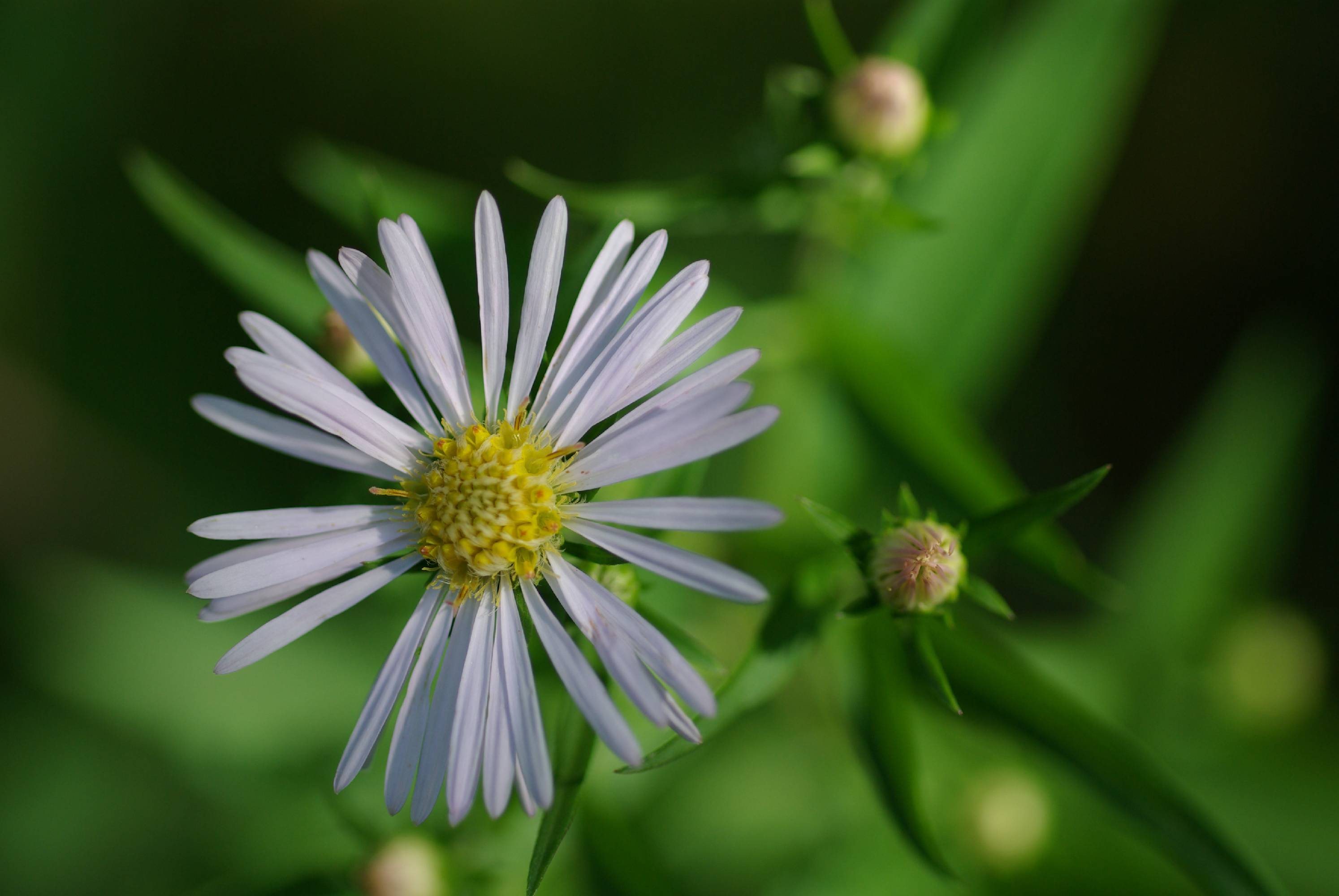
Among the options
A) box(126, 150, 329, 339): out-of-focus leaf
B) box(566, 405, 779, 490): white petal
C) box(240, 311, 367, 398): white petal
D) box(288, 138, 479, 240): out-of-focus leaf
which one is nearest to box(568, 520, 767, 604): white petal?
box(566, 405, 779, 490): white petal

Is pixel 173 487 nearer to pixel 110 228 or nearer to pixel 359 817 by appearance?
pixel 110 228

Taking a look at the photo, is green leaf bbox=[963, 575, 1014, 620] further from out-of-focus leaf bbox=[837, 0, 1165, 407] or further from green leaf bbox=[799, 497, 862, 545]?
out-of-focus leaf bbox=[837, 0, 1165, 407]

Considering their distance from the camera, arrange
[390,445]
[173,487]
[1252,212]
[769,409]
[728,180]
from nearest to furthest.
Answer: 1. [769,409]
2. [390,445]
3. [728,180]
4. [1252,212]
5. [173,487]

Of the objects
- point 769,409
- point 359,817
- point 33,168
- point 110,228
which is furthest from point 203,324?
point 769,409

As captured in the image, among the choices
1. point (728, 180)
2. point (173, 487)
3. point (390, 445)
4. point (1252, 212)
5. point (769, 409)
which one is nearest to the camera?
point (769, 409)

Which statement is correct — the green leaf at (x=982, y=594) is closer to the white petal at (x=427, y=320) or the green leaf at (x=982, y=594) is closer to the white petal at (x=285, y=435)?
the white petal at (x=427, y=320)

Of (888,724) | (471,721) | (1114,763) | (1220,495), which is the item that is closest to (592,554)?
(471,721)

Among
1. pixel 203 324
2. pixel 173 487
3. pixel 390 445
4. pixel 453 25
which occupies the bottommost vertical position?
pixel 173 487

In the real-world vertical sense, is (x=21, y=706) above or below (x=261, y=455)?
below
